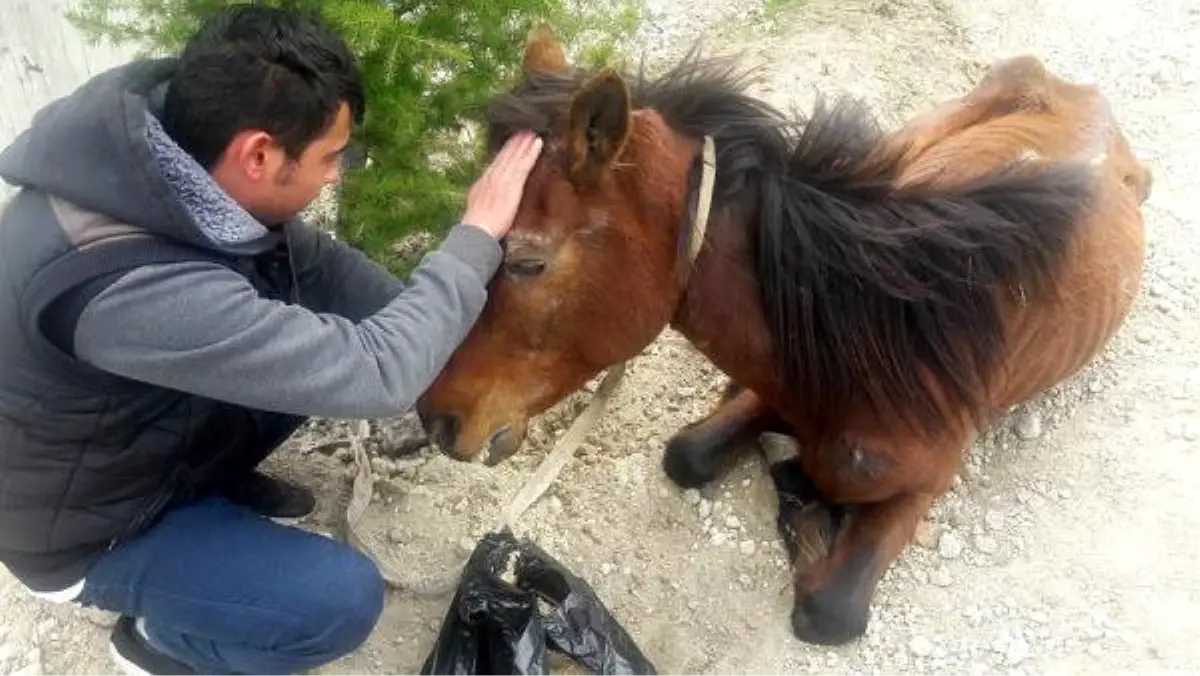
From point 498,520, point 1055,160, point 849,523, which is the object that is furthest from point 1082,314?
point 498,520

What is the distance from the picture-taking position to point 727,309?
8.20ft

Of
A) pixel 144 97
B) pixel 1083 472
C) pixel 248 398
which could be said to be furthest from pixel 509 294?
pixel 1083 472

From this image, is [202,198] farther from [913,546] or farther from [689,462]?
[913,546]

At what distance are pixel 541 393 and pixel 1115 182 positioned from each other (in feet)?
6.82

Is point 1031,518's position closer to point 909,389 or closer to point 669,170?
point 909,389

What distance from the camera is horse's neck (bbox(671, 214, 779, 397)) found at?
7.93ft

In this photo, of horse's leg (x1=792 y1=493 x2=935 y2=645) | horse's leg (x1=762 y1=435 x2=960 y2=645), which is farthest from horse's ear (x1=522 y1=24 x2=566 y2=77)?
horse's leg (x1=792 y1=493 x2=935 y2=645)

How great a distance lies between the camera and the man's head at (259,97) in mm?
2020

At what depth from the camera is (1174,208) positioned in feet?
13.7

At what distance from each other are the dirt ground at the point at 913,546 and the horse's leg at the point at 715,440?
0.24 feet

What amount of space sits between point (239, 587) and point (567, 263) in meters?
1.06

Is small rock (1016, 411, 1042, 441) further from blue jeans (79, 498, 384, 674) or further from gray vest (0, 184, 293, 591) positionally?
gray vest (0, 184, 293, 591)

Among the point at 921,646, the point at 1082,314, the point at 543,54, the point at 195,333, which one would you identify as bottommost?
the point at 921,646

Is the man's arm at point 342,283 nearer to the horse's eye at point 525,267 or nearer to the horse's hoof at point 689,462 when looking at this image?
the horse's eye at point 525,267
